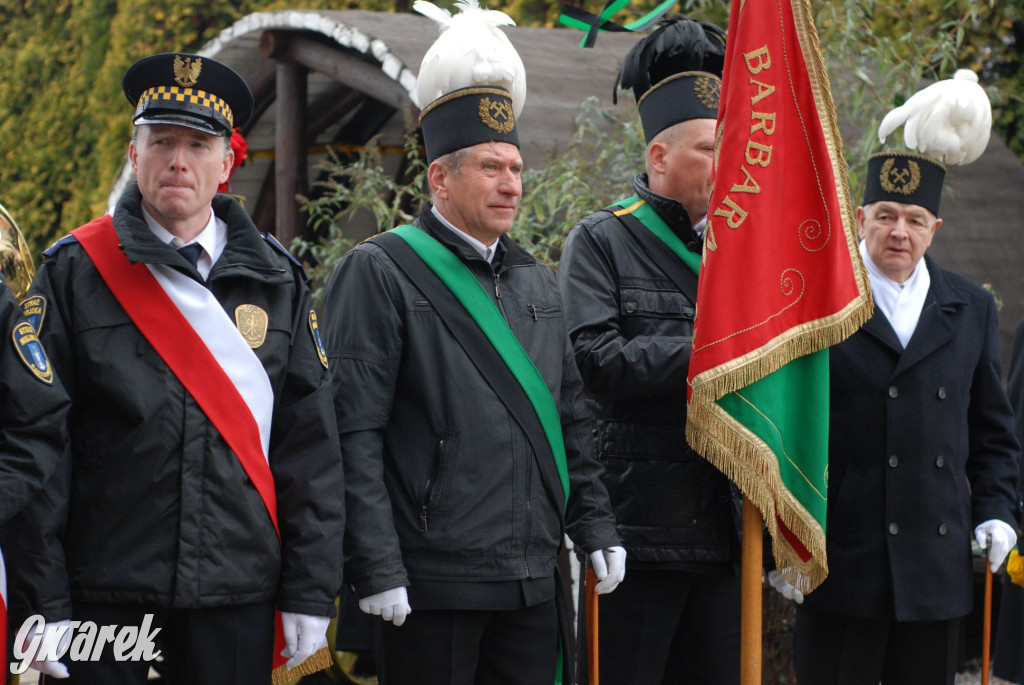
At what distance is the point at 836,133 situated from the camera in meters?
3.47

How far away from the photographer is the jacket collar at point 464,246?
3199mm

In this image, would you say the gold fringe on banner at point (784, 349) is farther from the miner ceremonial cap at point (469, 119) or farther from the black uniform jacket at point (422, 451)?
the miner ceremonial cap at point (469, 119)

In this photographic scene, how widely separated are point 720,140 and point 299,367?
132 centimetres

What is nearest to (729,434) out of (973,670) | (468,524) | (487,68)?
(468,524)

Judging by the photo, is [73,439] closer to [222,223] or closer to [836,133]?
[222,223]

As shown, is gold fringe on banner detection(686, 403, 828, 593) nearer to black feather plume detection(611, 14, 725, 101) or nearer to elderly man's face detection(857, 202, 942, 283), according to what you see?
elderly man's face detection(857, 202, 942, 283)

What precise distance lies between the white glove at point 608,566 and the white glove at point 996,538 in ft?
3.93

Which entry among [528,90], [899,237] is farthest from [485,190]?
[528,90]

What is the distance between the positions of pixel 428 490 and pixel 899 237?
5.67ft

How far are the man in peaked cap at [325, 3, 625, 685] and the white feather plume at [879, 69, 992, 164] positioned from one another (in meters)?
1.46

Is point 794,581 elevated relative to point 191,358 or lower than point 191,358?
lower

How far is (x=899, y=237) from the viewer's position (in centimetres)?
381

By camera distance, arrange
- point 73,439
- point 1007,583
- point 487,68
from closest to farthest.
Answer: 1. point 73,439
2. point 487,68
3. point 1007,583

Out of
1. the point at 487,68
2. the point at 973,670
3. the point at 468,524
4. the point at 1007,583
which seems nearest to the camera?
the point at 468,524
